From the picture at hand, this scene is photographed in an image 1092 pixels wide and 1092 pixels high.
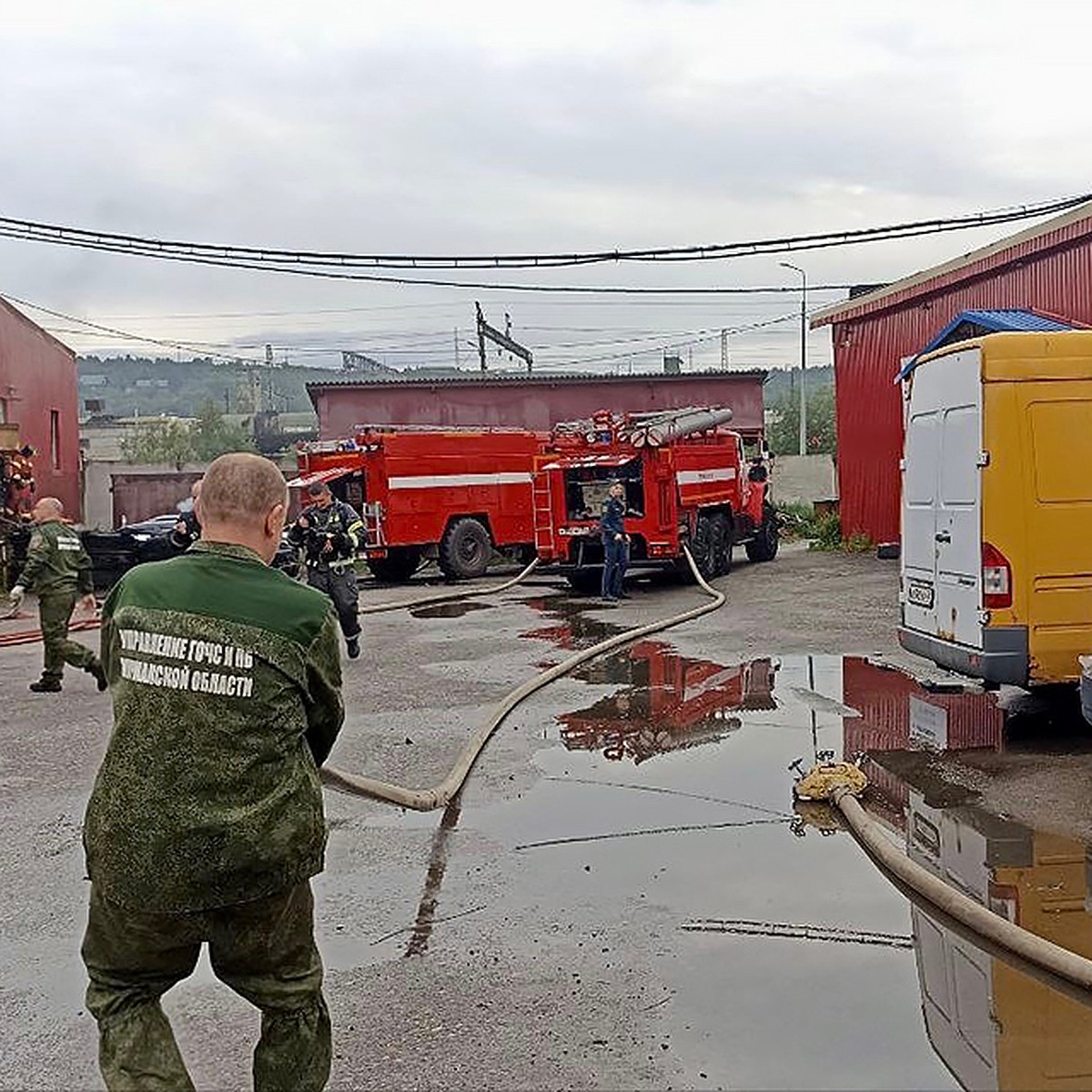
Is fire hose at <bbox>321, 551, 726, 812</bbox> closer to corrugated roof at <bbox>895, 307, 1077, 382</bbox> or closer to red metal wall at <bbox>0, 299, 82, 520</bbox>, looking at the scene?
corrugated roof at <bbox>895, 307, 1077, 382</bbox>

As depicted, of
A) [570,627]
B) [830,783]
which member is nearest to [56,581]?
[570,627]

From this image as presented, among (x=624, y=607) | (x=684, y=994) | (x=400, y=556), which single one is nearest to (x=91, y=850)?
(x=684, y=994)

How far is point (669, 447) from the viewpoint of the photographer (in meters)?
20.1

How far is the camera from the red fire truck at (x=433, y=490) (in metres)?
23.0

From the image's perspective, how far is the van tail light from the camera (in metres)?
8.66

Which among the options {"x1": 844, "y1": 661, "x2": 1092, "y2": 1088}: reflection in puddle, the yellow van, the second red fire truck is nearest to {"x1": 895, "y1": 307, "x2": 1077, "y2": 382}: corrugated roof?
the yellow van

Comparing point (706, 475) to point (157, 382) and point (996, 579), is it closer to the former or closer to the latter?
point (996, 579)

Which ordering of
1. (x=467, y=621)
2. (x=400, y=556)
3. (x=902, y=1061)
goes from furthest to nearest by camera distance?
(x=400, y=556), (x=467, y=621), (x=902, y=1061)

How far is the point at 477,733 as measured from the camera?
922cm

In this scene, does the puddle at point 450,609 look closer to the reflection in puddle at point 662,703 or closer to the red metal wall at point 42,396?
the reflection in puddle at point 662,703

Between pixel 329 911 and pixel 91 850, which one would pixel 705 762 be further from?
pixel 91 850

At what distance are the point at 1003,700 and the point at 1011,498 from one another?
2420 mm

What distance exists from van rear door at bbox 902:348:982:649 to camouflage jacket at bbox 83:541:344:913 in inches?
248

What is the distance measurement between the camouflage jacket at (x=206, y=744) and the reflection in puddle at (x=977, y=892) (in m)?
2.22
